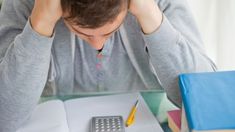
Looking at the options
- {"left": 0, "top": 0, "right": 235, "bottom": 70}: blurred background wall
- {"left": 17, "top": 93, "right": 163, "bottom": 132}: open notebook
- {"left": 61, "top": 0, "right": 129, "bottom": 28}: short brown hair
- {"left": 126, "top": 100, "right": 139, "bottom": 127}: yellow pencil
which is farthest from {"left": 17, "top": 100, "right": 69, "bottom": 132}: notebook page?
{"left": 0, "top": 0, "right": 235, "bottom": 70}: blurred background wall

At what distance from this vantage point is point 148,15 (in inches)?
27.8

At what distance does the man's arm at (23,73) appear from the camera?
0.70 m

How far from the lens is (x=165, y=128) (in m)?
0.73

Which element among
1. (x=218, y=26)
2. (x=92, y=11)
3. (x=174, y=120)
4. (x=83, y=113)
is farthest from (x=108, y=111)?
(x=218, y=26)

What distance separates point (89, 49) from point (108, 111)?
197mm

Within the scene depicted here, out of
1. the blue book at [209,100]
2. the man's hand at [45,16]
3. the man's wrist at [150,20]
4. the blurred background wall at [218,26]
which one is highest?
the man's hand at [45,16]

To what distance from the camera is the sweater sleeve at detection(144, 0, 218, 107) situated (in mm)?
729

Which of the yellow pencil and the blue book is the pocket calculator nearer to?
the yellow pencil

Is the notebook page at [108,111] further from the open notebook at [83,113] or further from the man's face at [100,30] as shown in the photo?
the man's face at [100,30]

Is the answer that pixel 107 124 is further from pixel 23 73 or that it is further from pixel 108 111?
pixel 23 73

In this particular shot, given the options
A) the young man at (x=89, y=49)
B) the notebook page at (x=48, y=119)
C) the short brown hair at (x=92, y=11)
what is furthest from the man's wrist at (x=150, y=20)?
the notebook page at (x=48, y=119)

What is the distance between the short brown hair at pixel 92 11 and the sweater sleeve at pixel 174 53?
17cm

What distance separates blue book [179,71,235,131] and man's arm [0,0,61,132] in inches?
11.9

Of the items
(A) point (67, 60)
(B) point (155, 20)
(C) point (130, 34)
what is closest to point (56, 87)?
(A) point (67, 60)
